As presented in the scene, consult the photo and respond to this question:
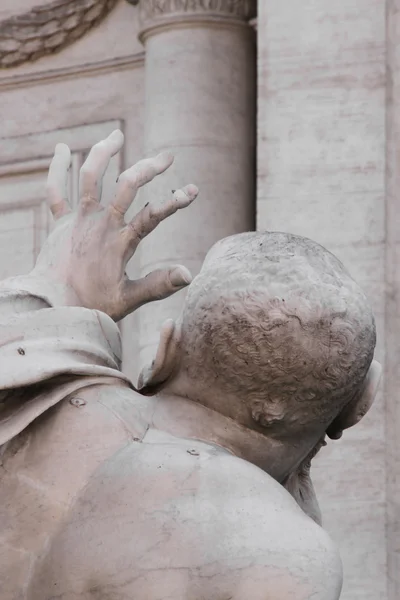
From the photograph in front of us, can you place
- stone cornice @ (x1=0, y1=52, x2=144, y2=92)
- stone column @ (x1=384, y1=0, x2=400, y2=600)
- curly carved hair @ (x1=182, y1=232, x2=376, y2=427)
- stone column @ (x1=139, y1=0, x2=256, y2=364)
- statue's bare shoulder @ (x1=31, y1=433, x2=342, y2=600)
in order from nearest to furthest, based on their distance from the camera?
statue's bare shoulder @ (x1=31, y1=433, x2=342, y2=600) < curly carved hair @ (x1=182, y1=232, x2=376, y2=427) < stone column @ (x1=384, y1=0, x2=400, y2=600) < stone column @ (x1=139, y1=0, x2=256, y2=364) < stone cornice @ (x1=0, y1=52, x2=144, y2=92)

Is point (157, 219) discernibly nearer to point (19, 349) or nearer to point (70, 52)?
point (19, 349)

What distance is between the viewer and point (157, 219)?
135 inches

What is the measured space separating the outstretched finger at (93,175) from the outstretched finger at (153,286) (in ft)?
0.44

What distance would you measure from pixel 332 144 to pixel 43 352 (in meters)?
3.90

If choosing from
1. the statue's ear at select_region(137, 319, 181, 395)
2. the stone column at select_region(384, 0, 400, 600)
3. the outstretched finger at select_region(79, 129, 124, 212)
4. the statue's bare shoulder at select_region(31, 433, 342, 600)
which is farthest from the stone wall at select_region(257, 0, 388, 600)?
the statue's bare shoulder at select_region(31, 433, 342, 600)

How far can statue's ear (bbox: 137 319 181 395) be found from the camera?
317cm

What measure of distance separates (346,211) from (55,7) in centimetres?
185

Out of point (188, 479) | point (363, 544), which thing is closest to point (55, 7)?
point (363, 544)

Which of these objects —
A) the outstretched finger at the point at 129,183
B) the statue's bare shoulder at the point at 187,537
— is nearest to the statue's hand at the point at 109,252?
the outstretched finger at the point at 129,183

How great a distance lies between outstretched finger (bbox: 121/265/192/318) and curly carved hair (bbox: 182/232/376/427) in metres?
0.31

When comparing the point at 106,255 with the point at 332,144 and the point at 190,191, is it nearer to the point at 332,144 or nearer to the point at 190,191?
the point at 190,191

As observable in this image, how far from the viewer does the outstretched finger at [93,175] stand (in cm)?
350

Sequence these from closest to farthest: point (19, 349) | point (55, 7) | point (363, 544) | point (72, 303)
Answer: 1. point (19, 349)
2. point (72, 303)
3. point (363, 544)
4. point (55, 7)

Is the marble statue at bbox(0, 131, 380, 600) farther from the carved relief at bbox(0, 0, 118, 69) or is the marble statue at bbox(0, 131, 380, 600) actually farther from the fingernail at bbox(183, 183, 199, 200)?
the carved relief at bbox(0, 0, 118, 69)
